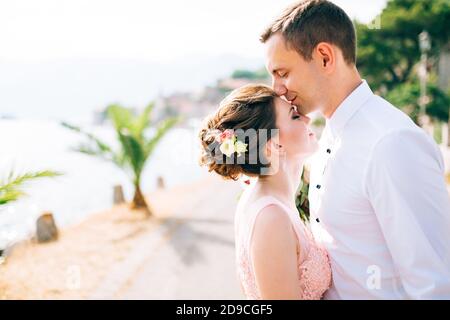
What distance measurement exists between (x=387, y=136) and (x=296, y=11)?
2.27ft

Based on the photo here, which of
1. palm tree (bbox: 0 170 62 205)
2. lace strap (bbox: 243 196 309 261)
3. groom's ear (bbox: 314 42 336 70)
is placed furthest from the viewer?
palm tree (bbox: 0 170 62 205)

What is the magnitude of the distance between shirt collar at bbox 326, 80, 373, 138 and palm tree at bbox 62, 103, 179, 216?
9569 mm

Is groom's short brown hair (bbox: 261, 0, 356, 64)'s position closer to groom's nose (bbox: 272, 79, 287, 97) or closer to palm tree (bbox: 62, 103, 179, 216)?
groom's nose (bbox: 272, 79, 287, 97)

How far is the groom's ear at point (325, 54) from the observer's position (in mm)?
2066

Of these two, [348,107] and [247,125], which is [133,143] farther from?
[348,107]

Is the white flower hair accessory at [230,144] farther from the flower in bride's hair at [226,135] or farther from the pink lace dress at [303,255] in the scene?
the pink lace dress at [303,255]

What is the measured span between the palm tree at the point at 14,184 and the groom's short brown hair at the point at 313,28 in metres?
2.74

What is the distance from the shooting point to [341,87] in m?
2.13

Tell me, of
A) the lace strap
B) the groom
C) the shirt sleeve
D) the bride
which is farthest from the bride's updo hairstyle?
the shirt sleeve

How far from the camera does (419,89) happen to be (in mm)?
22594

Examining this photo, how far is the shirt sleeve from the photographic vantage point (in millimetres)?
1689

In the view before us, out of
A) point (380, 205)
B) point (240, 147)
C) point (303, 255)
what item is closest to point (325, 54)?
point (240, 147)

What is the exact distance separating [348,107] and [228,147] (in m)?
0.53
